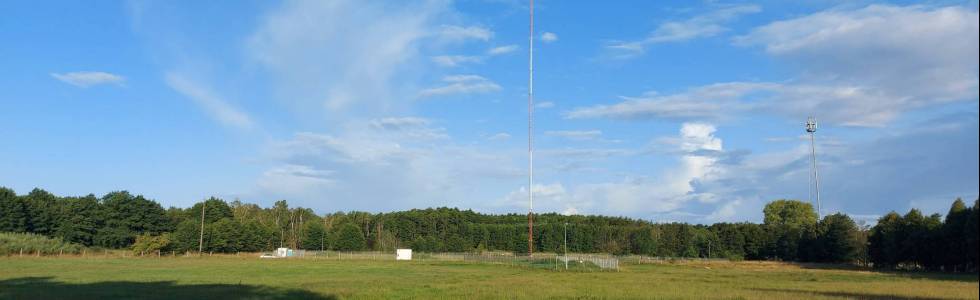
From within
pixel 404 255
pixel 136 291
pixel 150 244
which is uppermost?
pixel 150 244

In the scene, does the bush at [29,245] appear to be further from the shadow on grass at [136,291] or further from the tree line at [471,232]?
the shadow on grass at [136,291]

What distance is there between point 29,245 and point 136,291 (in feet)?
249

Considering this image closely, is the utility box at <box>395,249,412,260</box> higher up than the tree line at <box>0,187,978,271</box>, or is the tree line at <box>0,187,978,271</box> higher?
the tree line at <box>0,187,978,271</box>

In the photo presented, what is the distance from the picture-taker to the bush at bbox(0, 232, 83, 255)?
9775 centimetres

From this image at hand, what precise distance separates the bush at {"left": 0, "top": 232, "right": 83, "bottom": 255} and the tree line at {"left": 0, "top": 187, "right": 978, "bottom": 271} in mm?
A: 12273

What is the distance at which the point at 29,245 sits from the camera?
10238 centimetres

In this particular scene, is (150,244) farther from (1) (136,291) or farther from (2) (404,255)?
(1) (136,291)

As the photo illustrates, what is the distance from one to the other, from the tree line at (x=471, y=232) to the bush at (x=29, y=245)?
12273 mm

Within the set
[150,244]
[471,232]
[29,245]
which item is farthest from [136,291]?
[471,232]

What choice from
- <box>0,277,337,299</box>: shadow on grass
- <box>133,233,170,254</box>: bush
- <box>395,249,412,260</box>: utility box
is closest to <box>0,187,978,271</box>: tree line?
A: <box>133,233,170,254</box>: bush

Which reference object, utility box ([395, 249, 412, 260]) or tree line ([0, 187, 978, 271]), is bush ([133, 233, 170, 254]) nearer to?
tree line ([0, 187, 978, 271])

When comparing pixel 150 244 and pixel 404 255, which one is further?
pixel 150 244

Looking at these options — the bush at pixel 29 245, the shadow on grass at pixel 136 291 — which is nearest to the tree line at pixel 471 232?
the bush at pixel 29 245

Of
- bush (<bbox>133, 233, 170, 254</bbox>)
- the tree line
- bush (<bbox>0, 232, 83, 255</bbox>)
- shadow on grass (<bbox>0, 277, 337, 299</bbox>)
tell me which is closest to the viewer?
shadow on grass (<bbox>0, 277, 337, 299</bbox>)
